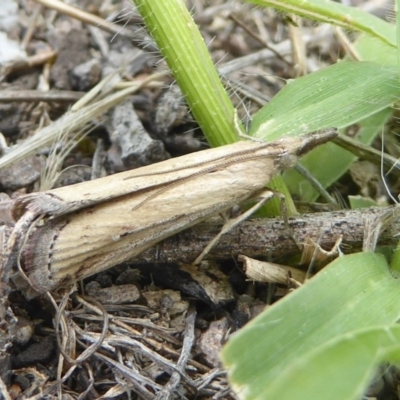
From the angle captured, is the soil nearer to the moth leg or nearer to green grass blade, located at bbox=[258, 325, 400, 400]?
the moth leg

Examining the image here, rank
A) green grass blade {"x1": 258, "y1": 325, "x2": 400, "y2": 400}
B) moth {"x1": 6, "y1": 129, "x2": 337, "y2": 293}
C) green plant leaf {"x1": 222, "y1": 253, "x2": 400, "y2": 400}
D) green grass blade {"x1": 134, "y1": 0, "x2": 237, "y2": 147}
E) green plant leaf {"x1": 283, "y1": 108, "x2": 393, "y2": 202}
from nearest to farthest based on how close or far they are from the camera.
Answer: green grass blade {"x1": 258, "y1": 325, "x2": 400, "y2": 400} < green plant leaf {"x1": 222, "y1": 253, "x2": 400, "y2": 400} < moth {"x1": 6, "y1": 129, "x2": 337, "y2": 293} < green grass blade {"x1": 134, "y1": 0, "x2": 237, "y2": 147} < green plant leaf {"x1": 283, "y1": 108, "x2": 393, "y2": 202}

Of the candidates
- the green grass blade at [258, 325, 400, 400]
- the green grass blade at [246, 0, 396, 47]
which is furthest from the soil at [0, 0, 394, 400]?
the green grass blade at [258, 325, 400, 400]

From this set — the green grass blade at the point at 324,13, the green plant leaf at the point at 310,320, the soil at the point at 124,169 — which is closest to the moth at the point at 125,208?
the soil at the point at 124,169

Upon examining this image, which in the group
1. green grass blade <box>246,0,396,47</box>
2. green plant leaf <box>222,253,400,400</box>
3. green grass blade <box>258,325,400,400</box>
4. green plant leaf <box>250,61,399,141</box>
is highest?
green grass blade <box>246,0,396,47</box>

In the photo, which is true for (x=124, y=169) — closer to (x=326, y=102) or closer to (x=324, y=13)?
(x=326, y=102)

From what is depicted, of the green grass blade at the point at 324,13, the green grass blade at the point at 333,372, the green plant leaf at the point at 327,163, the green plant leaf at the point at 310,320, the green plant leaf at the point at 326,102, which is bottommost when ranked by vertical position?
the green plant leaf at the point at 327,163

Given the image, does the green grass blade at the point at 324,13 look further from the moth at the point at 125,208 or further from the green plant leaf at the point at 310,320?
the green plant leaf at the point at 310,320
